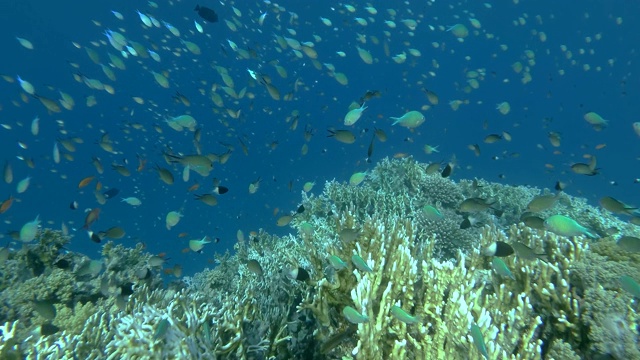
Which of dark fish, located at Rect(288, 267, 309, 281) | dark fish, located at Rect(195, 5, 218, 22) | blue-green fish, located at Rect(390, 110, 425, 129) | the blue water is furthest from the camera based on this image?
the blue water

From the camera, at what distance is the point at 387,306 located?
3.84 m

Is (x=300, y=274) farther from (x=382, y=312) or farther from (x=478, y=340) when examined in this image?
(x=478, y=340)

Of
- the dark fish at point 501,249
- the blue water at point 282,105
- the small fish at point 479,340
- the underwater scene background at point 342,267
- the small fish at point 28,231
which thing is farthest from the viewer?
the blue water at point 282,105

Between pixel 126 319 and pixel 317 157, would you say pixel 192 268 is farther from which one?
pixel 317 157

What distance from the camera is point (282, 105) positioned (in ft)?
264

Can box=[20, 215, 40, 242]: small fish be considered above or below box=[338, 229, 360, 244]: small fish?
below

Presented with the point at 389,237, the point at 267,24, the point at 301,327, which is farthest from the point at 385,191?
the point at 267,24

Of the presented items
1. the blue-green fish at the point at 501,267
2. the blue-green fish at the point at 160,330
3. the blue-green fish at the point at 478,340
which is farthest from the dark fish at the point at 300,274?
the blue-green fish at the point at 501,267

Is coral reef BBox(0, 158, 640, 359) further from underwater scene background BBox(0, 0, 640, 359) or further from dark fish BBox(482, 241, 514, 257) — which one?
dark fish BBox(482, 241, 514, 257)

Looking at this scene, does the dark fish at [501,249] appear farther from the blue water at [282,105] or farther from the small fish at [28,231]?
the blue water at [282,105]

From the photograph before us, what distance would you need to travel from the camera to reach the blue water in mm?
55531

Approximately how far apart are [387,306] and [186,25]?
8009 cm

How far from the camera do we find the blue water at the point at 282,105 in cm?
→ 5553

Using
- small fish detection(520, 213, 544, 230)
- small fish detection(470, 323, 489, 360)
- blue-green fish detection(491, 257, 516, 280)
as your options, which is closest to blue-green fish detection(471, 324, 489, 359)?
small fish detection(470, 323, 489, 360)
